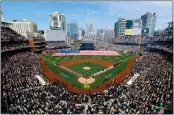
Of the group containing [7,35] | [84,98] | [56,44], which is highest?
[7,35]

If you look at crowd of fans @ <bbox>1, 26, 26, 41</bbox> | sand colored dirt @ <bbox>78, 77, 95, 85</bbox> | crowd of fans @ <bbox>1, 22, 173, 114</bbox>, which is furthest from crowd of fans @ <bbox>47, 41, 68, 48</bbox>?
crowd of fans @ <bbox>1, 22, 173, 114</bbox>

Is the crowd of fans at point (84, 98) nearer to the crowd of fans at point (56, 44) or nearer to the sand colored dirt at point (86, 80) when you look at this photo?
the sand colored dirt at point (86, 80)

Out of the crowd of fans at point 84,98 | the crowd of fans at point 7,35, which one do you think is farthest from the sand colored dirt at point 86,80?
the crowd of fans at point 7,35

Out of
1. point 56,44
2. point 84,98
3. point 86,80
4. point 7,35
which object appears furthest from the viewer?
point 56,44

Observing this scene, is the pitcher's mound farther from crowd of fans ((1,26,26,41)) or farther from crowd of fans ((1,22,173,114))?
crowd of fans ((1,26,26,41))

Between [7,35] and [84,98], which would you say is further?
[7,35]

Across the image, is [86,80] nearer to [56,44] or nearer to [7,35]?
[7,35]

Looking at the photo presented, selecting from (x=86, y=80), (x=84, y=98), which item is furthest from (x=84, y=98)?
(x=86, y=80)

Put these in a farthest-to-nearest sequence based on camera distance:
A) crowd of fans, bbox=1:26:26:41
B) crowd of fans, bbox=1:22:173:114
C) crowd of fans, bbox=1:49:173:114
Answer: crowd of fans, bbox=1:26:26:41 < crowd of fans, bbox=1:49:173:114 < crowd of fans, bbox=1:22:173:114

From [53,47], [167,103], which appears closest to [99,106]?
[167,103]

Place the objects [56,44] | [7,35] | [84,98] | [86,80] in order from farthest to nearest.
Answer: [56,44] → [7,35] → [86,80] → [84,98]

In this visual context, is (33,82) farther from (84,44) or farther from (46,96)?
(84,44)

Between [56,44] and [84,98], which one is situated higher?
[56,44]
